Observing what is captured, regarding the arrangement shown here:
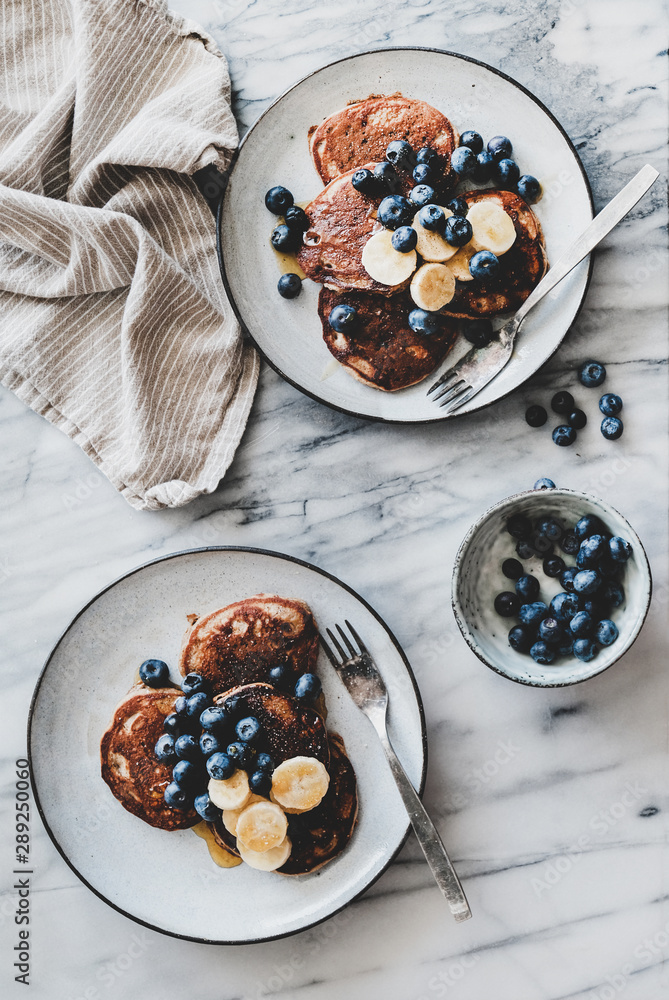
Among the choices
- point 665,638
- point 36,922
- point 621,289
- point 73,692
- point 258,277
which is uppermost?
point 258,277

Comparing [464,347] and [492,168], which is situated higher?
[492,168]

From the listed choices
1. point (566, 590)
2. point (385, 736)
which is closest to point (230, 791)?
point (385, 736)

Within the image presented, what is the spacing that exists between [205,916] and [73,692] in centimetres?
56

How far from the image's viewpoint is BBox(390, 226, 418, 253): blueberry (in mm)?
1542

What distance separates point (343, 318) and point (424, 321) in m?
0.17

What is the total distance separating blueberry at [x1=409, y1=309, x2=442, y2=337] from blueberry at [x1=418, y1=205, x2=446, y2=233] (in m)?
0.16

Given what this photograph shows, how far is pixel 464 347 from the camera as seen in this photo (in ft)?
5.53

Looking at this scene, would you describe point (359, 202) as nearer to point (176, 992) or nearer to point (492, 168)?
point (492, 168)

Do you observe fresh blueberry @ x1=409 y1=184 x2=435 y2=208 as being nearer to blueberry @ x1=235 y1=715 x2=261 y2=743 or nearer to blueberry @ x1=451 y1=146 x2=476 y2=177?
blueberry @ x1=451 y1=146 x2=476 y2=177

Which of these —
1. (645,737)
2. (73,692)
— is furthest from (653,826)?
(73,692)

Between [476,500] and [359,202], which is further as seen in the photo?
[476,500]

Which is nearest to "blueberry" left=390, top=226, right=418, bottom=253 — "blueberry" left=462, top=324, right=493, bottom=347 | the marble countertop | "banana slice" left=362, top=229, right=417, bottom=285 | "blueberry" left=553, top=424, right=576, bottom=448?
"banana slice" left=362, top=229, right=417, bottom=285

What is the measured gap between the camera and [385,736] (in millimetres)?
1583

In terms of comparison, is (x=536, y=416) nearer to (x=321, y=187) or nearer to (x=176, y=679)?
(x=321, y=187)
